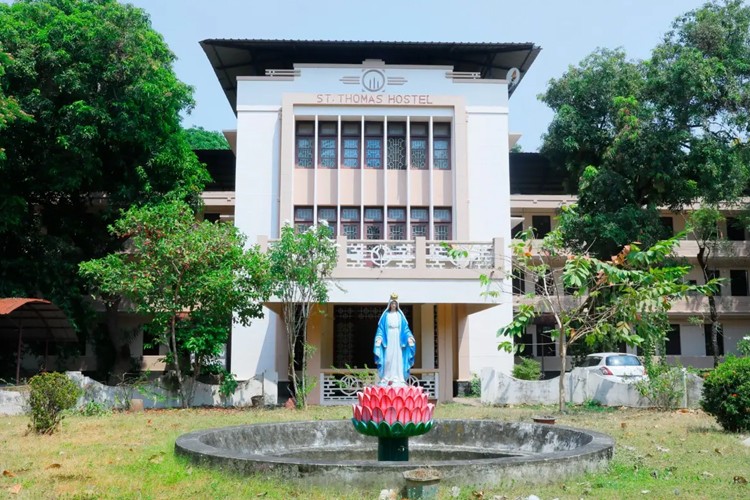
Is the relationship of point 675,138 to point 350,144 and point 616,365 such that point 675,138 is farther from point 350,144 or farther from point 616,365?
point 350,144

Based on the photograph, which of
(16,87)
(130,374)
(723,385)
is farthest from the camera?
(130,374)

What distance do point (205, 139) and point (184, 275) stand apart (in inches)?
1040

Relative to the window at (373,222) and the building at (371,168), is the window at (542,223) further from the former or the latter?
the window at (373,222)

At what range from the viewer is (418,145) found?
2211cm

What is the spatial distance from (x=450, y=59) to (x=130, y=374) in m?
14.0

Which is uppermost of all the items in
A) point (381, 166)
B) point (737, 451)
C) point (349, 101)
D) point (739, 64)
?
point (739, 64)

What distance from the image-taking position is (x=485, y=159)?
22297mm

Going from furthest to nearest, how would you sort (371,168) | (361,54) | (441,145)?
(361,54)
(441,145)
(371,168)

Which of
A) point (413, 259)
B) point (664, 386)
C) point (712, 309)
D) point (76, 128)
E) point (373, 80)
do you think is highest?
point (373, 80)

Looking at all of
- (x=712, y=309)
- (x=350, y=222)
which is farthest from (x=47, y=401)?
(x=712, y=309)

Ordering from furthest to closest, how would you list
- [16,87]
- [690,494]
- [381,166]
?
1. [381,166]
2. [16,87]
3. [690,494]

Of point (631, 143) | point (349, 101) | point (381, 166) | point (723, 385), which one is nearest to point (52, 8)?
point (349, 101)

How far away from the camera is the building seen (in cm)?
2105

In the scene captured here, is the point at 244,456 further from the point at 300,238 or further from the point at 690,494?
the point at 300,238
